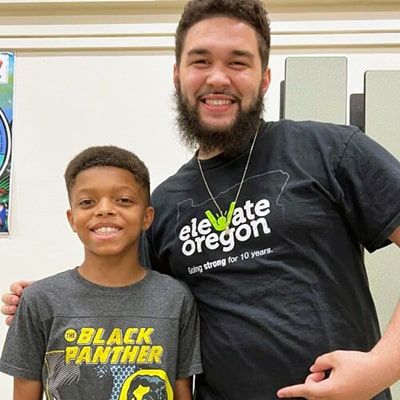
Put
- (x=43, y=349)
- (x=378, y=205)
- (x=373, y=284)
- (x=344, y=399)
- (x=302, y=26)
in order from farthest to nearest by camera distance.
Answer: (x=302, y=26), (x=373, y=284), (x=43, y=349), (x=378, y=205), (x=344, y=399)

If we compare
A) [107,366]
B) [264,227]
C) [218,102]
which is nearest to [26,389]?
[107,366]

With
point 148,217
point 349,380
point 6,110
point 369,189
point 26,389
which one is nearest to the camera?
point 349,380

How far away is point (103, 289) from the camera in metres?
1.05

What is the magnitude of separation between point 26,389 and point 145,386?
26cm

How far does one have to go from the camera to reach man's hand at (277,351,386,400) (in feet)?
2.62

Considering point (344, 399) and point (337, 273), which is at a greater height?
point (337, 273)

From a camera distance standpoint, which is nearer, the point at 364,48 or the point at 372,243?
the point at 372,243

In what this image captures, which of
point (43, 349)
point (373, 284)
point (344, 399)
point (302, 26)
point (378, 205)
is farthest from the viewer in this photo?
point (302, 26)

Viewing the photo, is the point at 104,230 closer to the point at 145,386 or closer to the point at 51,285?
the point at 51,285

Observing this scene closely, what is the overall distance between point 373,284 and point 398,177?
639 millimetres

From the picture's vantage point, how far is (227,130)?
110 centimetres

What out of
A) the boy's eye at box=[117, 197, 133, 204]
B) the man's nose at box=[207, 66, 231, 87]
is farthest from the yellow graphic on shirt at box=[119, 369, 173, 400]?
the man's nose at box=[207, 66, 231, 87]

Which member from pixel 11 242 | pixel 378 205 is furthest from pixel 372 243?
pixel 11 242

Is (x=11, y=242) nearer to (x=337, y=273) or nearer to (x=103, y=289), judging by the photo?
(x=103, y=289)
